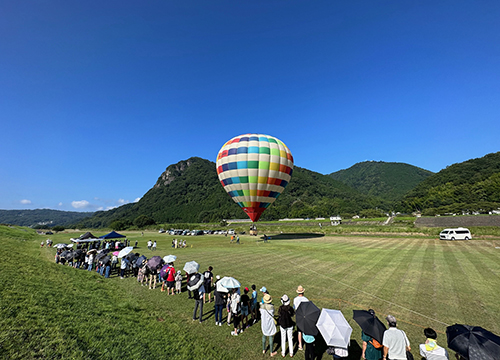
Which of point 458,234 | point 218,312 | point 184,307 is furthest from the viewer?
point 458,234

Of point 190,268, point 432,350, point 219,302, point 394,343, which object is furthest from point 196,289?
point 432,350

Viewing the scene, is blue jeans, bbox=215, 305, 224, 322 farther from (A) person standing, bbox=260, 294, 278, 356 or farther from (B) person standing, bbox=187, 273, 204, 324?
(A) person standing, bbox=260, 294, 278, 356

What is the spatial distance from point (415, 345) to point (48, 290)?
44.9ft

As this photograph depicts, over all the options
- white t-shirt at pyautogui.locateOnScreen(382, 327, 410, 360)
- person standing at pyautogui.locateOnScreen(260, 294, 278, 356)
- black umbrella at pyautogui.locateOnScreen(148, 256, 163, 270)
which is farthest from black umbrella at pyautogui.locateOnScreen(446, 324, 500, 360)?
black umbrella at pyautogui.locateOnScreen(148, 256, 163, 270)

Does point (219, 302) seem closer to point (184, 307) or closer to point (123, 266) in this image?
point (184, 307)

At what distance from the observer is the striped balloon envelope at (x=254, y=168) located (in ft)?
99.6

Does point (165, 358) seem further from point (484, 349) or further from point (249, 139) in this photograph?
point (249, 139)

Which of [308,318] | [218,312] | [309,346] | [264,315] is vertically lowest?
[218,312]

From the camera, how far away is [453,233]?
30.2 meters

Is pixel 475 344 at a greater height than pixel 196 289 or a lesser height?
greater

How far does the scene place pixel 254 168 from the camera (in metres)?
30.2

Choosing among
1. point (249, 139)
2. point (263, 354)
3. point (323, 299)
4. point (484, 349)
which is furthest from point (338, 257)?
point (249, 139)

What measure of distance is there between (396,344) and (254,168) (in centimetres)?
2619

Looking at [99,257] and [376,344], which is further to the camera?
[99,257]
